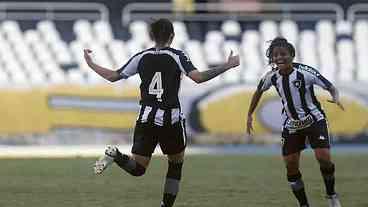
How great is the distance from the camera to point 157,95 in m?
10.7

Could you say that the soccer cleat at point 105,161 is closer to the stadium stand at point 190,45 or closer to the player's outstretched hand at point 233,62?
the player's outstretched hand at point 233,62

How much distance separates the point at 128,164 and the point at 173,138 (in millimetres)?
556

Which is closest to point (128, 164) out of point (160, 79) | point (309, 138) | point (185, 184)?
point (160, 79)

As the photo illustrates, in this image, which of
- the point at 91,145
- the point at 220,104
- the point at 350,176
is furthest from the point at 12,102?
the point at 350,176

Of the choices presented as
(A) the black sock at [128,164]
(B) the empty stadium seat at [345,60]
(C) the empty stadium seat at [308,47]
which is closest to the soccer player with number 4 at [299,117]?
(A) the black sock at [128,164]

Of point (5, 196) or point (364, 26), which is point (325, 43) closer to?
point (364, 26)

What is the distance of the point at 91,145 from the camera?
24891 millimetres

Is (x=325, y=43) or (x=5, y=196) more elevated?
(x=325, y=43)

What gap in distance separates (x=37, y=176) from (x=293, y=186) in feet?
19.7

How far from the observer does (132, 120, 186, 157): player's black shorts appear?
10758 mm

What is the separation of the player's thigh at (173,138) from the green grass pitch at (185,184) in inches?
69.7

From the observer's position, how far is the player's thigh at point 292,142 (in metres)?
11.7

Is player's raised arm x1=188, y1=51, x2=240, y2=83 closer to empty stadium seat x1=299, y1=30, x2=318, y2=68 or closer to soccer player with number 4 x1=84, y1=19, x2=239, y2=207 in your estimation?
soccer player with number 4 x1=84, y1=19, x2=239, y2=207

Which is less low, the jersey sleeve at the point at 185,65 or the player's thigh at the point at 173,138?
the jersey sleeve at the point at 185,65
